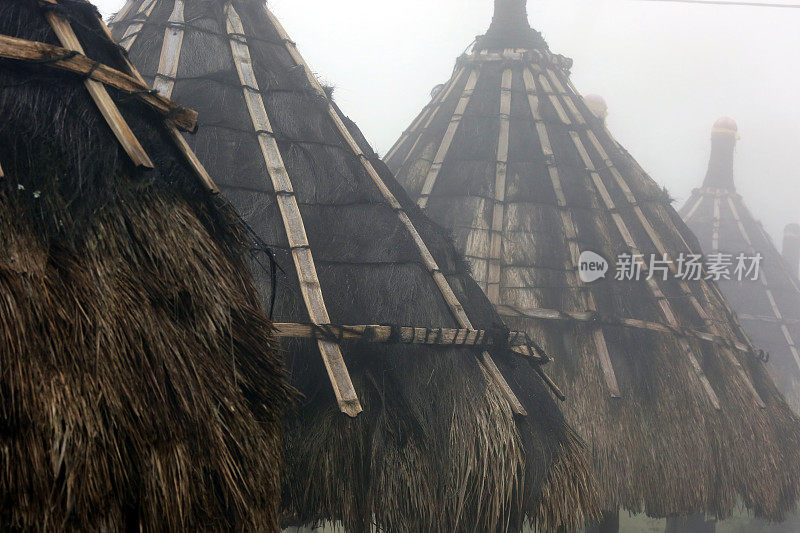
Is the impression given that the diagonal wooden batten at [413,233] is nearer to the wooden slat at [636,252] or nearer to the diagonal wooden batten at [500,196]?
the diagonal wooden batten at [500,196]

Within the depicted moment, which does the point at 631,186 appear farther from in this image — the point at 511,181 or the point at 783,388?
the point at 783,388

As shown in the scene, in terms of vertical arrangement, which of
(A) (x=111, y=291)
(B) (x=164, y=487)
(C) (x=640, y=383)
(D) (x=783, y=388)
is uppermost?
(A) (x=111, y=291)

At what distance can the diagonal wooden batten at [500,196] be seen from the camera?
8758 mm

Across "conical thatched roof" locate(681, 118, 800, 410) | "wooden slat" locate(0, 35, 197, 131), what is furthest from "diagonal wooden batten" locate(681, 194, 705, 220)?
"wooden slat" locate(0, 35, 197, 131)

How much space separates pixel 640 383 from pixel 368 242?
3.58 m

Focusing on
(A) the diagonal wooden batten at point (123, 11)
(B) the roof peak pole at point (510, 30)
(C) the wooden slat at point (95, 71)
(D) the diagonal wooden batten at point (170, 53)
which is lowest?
(C) the wooden slat at point (95, 71)

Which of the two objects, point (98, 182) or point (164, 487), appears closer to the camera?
point (164, 487)

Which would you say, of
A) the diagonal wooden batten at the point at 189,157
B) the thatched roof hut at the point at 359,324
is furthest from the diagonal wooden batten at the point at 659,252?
the diagonal wooden batten at the point at 189,157

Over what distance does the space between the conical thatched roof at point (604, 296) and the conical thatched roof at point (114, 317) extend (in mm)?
4955

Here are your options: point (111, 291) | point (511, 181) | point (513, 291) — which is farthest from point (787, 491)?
point (111, 291)

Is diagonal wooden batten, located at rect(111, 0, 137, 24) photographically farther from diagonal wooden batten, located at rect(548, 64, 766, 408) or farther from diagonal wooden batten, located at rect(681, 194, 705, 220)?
diagonal wooden batten, located at rect(681, 194, 705, 220)

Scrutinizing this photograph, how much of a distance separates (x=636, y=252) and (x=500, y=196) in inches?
63.9

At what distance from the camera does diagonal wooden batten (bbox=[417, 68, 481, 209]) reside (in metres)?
9.78

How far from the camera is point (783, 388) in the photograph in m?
14.6
